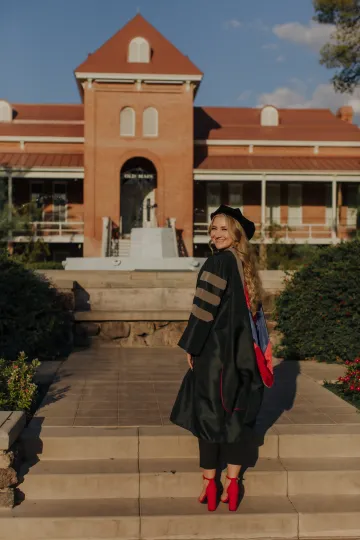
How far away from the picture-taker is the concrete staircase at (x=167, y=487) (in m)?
4.32

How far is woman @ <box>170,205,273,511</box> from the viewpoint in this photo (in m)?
4.25

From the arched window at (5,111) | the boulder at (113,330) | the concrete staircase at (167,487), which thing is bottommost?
the concrete staircase at (167,487)

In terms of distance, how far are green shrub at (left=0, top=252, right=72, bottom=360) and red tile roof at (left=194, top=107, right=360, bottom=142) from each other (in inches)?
881

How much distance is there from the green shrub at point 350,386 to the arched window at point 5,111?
2803 cm

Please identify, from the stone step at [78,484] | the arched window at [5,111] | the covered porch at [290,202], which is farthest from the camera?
the arched window at [5,111]

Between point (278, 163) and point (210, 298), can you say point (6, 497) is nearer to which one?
point (210, 298)

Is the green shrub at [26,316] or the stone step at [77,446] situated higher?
the green shrub at [26,316]

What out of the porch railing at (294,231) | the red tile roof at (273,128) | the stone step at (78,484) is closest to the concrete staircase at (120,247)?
the porch railing at (294,231)

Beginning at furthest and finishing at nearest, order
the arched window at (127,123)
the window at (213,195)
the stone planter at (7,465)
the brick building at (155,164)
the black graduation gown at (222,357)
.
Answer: the window at (213,195), the arched window at (127,123), the brick building at (155,164), the stone planter at (7,465), the black graduation gown at (222,357)

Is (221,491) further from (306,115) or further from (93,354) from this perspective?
(306,115)

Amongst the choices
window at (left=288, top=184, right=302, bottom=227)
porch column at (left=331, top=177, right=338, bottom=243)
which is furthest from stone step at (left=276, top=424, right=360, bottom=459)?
window at (left=288, top=184, right=302, bottom=227)

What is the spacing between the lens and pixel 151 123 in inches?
1120

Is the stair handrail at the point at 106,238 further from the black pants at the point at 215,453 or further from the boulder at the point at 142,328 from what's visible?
the black pants at the point at 215,453

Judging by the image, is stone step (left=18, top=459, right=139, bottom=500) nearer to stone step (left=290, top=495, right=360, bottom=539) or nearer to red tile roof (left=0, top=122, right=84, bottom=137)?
stone step (left=290, top=495, right=360, bottom=539)
